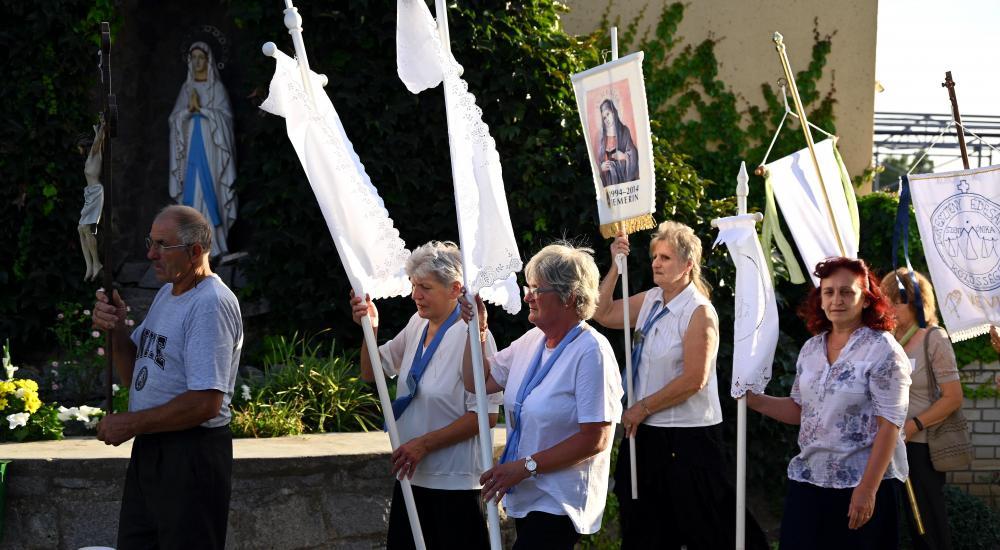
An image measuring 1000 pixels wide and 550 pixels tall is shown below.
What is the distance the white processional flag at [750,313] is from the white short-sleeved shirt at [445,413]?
1.09m

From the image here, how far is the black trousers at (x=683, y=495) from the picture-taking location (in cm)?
524

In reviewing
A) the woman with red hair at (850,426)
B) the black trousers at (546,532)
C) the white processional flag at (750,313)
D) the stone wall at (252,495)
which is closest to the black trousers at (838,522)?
the woman with red hair at (850,426)

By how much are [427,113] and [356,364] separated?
2.01 metres

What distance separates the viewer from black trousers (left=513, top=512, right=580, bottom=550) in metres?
3.98

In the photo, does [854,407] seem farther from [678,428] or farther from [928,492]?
[928,492]

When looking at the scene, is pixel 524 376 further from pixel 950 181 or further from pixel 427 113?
pixel 427 113

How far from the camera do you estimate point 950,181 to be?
5902 mm

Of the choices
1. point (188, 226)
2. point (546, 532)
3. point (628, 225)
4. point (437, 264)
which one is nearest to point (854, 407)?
point (546, 532)

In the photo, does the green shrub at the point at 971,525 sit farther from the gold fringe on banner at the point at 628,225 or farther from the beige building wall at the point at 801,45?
the beige building wall at the point at 801,45

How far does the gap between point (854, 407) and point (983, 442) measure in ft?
20.7

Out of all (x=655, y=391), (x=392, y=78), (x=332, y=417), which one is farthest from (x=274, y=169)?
(x=655, y=391)

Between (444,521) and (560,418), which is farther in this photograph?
(444,521)

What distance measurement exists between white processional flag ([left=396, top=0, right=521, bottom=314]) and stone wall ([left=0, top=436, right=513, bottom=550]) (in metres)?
1.71

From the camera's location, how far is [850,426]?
433cm
